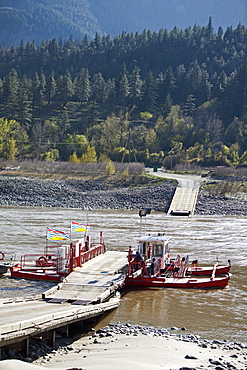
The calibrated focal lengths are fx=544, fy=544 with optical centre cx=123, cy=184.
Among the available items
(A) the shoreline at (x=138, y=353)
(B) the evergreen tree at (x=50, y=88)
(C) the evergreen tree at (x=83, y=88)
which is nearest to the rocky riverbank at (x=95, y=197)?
(A) the shoreline at (x=138, y=353)

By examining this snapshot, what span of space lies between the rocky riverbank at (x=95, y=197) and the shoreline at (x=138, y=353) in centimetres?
3805

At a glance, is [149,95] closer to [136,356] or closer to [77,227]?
[77,227]

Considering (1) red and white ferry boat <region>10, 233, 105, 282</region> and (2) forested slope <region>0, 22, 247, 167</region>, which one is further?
(2) forested slope <region>0, 22, 247, 167</region>

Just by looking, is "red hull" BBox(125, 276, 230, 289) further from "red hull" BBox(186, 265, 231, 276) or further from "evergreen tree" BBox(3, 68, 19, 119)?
"evergreen tree" BBox(3, 68, 19, 119)

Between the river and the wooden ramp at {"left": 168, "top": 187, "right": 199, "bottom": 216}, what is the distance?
147cm

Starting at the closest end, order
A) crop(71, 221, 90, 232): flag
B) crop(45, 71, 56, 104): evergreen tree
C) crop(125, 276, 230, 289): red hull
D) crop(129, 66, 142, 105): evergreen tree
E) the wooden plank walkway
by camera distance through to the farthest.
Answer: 1. the wooden plank walkway
2. crop(125, 276, 230, 289): red hull
3. crop(71, 221, 90, 232): flag
4. crop(129, 66, 142, 105): evergreen tree
5. crop(45, 71, 56, 104): evergreen tree

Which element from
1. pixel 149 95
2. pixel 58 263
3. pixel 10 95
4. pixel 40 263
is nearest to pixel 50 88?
pixel 10 95

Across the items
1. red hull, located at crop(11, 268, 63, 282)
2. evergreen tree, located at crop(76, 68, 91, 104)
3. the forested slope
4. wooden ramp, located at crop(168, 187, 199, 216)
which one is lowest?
red hull, located at crop(11, 268, 63, 282)

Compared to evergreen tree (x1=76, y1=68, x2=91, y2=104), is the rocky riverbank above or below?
below

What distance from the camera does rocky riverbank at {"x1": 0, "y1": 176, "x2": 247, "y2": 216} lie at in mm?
58500

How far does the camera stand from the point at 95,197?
212ft

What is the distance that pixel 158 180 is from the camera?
2803 inches

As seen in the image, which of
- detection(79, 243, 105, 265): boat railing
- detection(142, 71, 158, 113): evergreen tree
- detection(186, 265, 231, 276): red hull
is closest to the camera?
detection(79, 243, 105, 265): boat railing

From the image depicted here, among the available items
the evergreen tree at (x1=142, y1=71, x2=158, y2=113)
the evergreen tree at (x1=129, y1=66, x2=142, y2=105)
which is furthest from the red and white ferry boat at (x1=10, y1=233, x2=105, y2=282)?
the evergreen tree at (x1=129, y1=66, x2=142, y2=105)
